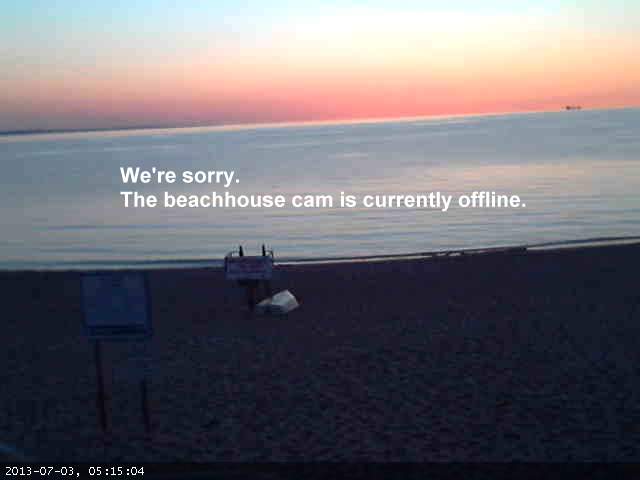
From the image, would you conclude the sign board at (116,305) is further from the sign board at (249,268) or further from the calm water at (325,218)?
the calm water at (325,218)

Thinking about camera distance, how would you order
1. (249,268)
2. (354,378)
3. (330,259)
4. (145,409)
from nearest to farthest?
(145,409)
(354,378)
(249,268)
(330,259)

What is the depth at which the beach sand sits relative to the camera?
6324mm

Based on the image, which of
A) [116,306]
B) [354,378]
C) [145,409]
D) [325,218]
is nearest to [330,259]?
[325,218]

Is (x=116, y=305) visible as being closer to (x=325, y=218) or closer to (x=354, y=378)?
(x=354, y=378)

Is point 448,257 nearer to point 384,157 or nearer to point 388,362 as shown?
point 388,362

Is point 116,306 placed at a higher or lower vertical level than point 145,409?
higher

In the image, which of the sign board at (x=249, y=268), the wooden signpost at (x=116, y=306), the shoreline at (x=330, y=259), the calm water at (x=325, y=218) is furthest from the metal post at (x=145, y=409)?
the calm water at (x=325, y=218)

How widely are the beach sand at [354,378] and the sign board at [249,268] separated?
0.72 metres

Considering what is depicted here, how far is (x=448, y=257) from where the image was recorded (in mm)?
18953

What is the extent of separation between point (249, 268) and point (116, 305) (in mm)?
5384

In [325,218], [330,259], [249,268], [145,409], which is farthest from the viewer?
[325,218]

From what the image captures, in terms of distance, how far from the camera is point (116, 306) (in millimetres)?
6262

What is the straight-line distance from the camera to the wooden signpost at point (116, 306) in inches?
244

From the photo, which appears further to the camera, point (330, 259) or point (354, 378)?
point (330, 259)
